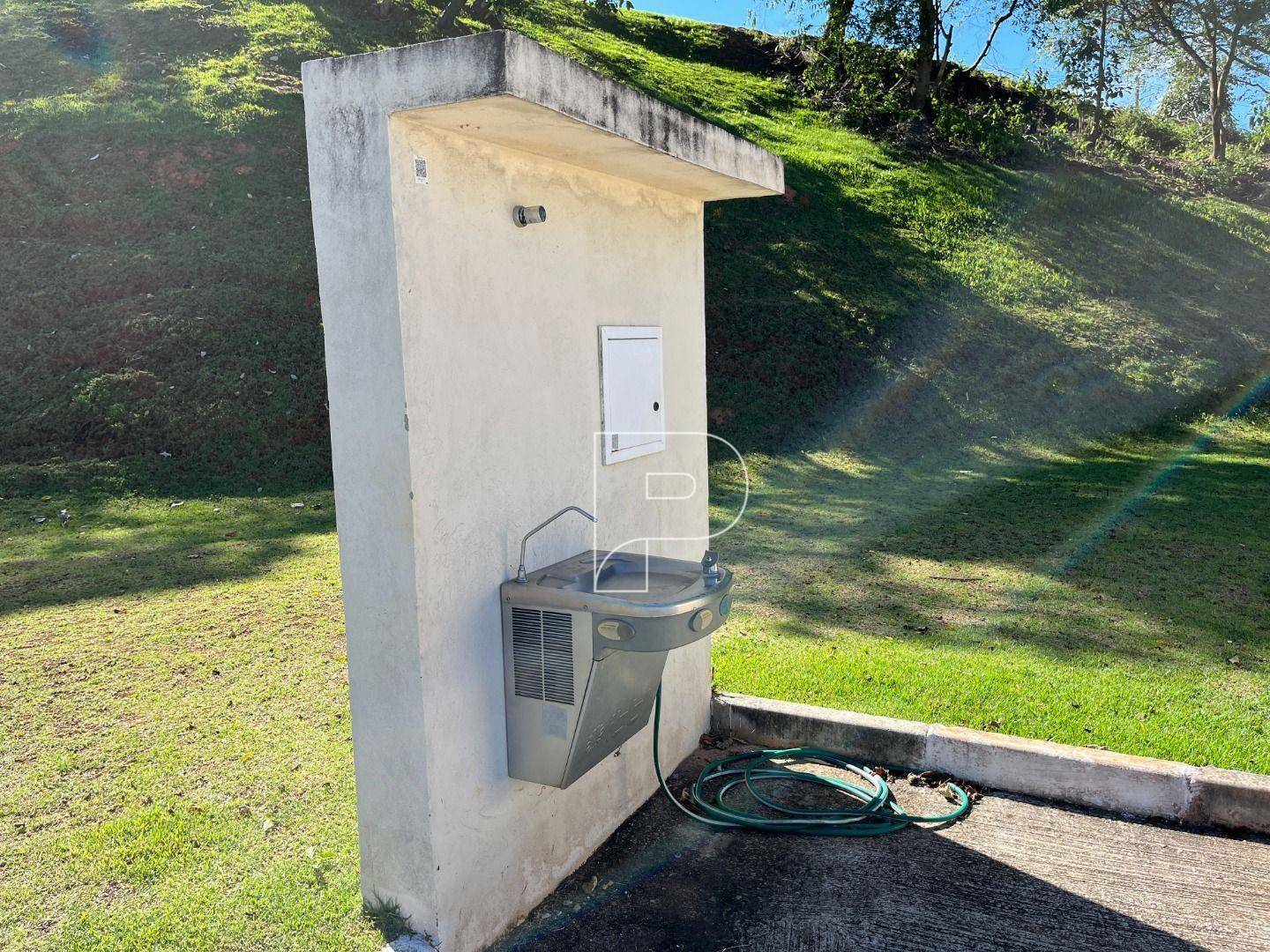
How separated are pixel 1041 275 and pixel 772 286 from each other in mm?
5158

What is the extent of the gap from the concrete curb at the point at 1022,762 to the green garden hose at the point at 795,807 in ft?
0.37

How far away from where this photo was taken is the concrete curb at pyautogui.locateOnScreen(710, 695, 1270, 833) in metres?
3.97

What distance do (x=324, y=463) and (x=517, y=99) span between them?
8.41 metres

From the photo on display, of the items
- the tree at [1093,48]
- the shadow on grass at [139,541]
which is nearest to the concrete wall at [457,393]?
the shadow on grass at [139,541]

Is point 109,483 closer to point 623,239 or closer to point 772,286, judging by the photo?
point 623,239

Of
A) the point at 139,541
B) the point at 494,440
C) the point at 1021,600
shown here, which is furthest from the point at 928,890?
the point at 139,541

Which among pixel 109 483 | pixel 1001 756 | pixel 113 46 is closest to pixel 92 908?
pixel 1001 756

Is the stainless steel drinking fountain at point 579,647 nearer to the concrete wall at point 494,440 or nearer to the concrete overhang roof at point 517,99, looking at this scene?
the concrete wall at point 494,440

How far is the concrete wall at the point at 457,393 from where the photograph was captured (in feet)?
9.15

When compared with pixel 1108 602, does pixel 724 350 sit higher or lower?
higher

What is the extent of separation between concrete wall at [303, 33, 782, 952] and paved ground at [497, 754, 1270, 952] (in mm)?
334

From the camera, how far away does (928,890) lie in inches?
143

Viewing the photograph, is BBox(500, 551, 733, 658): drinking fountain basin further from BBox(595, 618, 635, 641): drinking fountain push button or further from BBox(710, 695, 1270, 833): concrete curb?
BBox(710, 695, 1270, 833): concrete curb

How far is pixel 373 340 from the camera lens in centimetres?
286
